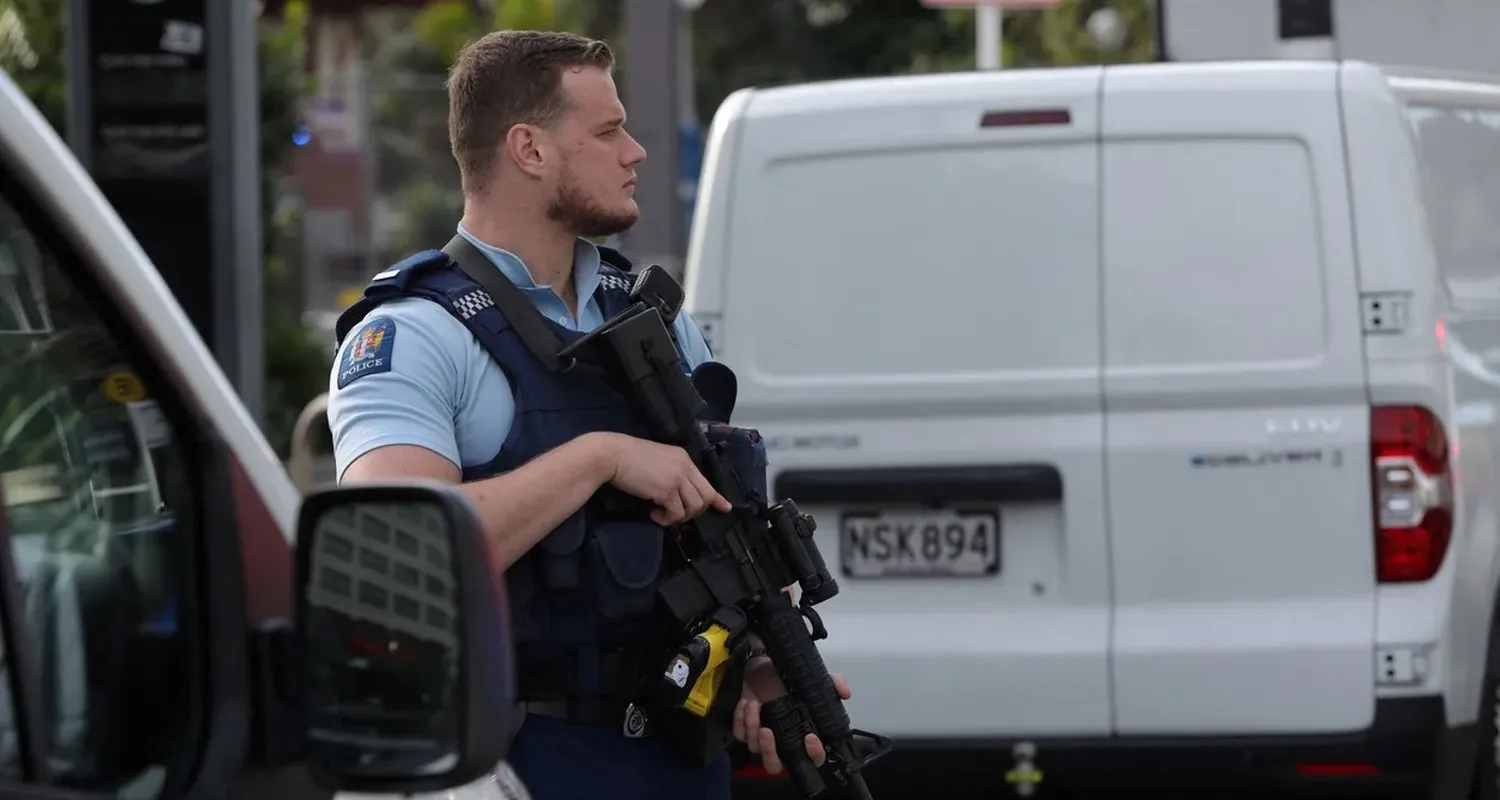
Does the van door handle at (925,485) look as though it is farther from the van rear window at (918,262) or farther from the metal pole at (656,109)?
the metal pole at (656,109)

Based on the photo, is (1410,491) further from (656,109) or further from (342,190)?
(342,190)

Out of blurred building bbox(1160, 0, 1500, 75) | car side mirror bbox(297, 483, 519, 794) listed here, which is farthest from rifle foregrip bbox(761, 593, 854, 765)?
blurred building bbox(1160, 0, 1500, 75)

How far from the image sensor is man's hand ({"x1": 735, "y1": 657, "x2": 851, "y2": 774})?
10.2 feet

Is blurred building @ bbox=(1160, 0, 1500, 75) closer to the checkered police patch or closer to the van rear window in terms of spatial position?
the van rear window

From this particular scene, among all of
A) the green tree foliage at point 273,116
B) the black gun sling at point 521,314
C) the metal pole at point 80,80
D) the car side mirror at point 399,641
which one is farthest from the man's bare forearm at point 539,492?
the green tree foliage at point 273,116

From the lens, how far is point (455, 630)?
1.83m

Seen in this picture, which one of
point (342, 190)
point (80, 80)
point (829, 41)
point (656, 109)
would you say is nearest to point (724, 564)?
point (80, 80)

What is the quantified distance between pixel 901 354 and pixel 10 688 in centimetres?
387

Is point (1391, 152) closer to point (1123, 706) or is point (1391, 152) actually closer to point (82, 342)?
point (1123, 706)

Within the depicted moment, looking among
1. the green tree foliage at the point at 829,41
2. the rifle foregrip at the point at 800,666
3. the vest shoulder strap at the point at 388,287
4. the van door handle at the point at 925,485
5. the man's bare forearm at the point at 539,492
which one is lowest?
the van door handle at the point at 925,485

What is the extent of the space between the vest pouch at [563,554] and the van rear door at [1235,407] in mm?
2782

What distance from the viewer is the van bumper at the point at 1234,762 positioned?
5.36m

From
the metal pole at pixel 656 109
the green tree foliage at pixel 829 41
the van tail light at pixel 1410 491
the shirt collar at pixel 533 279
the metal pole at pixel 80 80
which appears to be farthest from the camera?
the green tree foliage at pixel 829 41

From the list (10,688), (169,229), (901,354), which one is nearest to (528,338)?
(10,688)
